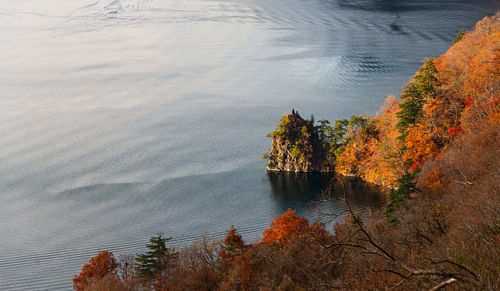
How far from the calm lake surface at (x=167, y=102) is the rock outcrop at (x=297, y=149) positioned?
97.9 inches

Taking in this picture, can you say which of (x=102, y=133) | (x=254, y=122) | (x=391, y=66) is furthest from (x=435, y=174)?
(x=391, y=66)

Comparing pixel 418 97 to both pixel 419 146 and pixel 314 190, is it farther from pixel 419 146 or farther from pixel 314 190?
pixel 314 190

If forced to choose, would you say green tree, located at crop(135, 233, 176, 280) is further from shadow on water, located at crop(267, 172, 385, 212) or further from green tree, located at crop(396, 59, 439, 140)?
green tree, located at crop(396, 59, 439, 140)

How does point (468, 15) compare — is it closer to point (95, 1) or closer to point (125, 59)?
point (125, 59)

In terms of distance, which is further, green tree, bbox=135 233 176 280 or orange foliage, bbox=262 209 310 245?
A: orange foliage, bbox=262 209 310 245

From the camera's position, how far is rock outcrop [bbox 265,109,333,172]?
5528cm

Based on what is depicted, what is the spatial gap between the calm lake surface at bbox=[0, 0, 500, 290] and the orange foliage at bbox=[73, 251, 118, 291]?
131 inches

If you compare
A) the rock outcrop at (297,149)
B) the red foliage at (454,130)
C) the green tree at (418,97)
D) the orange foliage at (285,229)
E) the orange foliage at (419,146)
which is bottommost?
the rock outcrop at (297,149)

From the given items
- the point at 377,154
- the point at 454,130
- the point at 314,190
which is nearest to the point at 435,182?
the point at 454,130

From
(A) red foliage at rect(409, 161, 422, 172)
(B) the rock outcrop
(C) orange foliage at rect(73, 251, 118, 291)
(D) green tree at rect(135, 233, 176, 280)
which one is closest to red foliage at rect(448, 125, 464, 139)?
(A) red foliage at rect(409, 161, 422, 172)

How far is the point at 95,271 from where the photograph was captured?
33281 mm

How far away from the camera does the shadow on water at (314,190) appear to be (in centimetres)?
4478

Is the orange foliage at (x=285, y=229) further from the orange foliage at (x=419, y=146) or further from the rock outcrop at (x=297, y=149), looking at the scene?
the rock outcrop at (x=297, y=149)

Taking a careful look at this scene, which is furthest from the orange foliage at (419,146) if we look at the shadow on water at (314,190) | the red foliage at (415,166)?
the shadow on water at (314,190)
